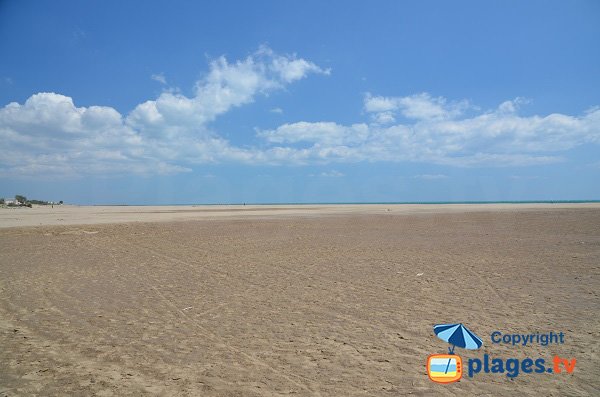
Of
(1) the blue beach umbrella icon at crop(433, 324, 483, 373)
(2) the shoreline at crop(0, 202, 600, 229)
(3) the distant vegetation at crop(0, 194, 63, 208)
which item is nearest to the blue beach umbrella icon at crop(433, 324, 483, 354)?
(1) the blue beach umbrella icon at crop(433, 324, 483, 373)

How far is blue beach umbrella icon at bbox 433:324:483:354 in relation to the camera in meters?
6.19

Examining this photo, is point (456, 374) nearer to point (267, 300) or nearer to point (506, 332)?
point (506, 332)

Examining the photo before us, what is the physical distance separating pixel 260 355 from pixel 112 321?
13.0 feet

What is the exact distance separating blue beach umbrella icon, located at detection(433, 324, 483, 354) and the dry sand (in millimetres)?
192

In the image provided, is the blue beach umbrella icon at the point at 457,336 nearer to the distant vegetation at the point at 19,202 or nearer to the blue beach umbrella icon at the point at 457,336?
the blue beach umbrella icon at the point at 457,336

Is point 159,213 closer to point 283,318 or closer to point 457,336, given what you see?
point 283,318

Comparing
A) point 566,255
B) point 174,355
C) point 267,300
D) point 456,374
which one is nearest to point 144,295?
point 267,300

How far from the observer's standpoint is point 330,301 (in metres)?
8.97

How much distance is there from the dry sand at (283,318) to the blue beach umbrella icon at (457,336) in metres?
0.19

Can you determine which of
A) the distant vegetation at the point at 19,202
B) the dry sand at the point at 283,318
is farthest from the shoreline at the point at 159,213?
the dry sand at the point at 283,318

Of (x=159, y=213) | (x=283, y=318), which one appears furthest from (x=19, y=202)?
(x=283, y=318)

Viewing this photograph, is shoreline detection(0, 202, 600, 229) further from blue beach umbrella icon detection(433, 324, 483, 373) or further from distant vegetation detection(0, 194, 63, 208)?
blue beach umbrella icon detection(433, 324, 483, 373)

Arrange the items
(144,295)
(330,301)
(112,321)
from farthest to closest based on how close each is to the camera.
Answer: (144,295)
(330,301)
(112,321)

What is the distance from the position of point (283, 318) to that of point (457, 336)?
3572 mm
